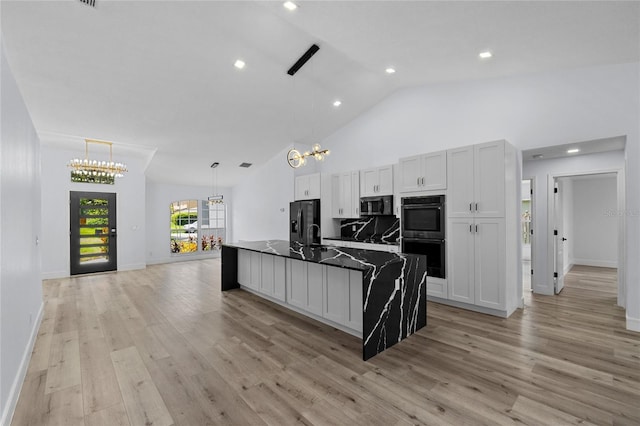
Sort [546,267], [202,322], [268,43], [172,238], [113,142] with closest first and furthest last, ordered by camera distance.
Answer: [202,322] < [268,43] < [546,267] < [113,142] < [172,238]

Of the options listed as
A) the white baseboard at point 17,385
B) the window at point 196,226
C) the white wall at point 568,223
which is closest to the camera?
the white baseboard at point 17,385

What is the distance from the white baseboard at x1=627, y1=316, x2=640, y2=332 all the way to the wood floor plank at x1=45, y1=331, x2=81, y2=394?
5.46 metres

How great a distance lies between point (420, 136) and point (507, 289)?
282 cm

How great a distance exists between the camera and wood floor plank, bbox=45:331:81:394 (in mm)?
2334

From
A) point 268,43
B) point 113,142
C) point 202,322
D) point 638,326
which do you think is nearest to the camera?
point 638,326

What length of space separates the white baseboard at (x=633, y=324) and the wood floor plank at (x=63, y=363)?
5461 millimetres

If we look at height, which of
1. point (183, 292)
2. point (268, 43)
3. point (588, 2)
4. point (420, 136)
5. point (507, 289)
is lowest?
point (183, 292)

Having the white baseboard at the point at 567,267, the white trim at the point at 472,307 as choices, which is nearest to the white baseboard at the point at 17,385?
the white trim at the point at 472,307

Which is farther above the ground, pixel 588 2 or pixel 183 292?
pixel 588 2

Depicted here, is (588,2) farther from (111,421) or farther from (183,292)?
(183,292)

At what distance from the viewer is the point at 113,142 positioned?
605 centimetres

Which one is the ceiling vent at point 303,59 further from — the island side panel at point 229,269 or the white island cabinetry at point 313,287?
the island side panel at point 229,269

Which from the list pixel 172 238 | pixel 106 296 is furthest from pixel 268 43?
pixel 172 238

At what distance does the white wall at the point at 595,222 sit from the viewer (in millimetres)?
7156
